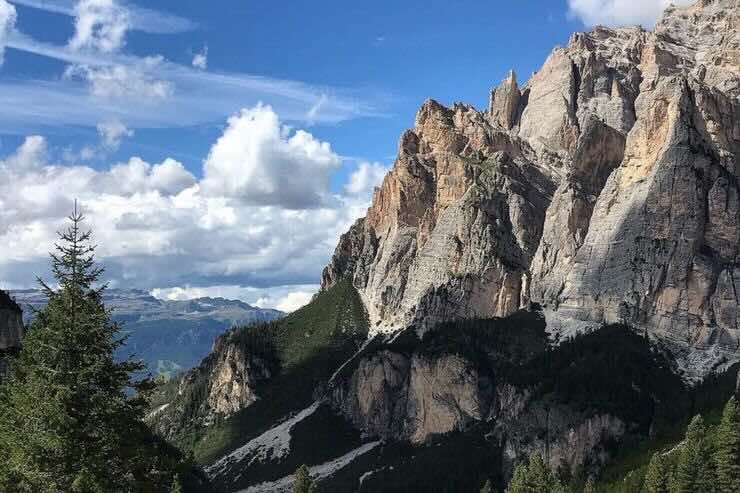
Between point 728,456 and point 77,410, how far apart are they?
359 feet

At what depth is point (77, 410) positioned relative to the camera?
35781 millimetres

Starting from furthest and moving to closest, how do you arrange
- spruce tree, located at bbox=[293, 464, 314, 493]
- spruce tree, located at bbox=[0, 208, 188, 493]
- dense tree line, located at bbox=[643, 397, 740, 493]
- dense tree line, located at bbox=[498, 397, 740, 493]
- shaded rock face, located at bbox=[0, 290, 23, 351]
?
spruce tree, located at bbox=[293, 464, 314, 493]
shaded rock face, located at bbox=[0, 290, 23, 351]
dense tree line, located at bbox=[498, 397, 740, 493]
dense tree line, located at bbox=[643, 397, 740, 493]
spruce tree, located at bbox=[0, 208, 188, 493]

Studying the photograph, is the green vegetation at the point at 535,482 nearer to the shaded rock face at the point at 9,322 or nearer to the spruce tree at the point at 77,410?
the shaded rock face at the point at 9,322

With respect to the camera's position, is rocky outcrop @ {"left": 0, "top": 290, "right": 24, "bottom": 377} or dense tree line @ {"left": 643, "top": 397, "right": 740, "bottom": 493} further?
rocky outcrop @ {"left": 0, "top": 290, "right": 24, "bottom": 377}

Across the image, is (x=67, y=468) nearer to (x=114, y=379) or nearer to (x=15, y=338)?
(x=114, y=379)

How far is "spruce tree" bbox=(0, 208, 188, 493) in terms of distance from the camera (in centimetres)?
3491

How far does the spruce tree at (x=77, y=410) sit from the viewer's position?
3491 centimetres

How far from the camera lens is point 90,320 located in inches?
1446

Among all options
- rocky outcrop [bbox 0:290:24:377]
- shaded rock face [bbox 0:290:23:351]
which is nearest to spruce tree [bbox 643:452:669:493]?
rocky outcrop [bbox 0:290:24:377]

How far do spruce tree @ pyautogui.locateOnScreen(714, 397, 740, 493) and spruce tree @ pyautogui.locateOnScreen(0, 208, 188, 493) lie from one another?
101965 millimetres

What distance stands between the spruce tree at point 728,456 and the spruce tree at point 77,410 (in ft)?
335

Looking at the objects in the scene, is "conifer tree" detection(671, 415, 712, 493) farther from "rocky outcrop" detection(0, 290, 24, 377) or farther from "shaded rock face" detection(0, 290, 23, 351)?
"shaded rock face" detection(0, 290, 23, 351)

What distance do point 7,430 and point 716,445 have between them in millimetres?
115842

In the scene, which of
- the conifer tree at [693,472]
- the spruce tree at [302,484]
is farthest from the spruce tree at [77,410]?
the spruce tree at [302,484]
